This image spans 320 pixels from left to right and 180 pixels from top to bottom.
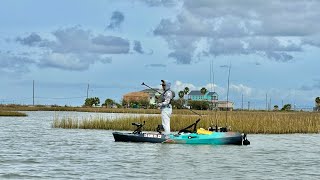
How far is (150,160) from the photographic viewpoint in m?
25.0

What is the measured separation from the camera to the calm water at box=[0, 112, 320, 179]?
21.0m

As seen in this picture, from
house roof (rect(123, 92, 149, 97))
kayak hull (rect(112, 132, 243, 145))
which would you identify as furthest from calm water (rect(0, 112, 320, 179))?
house roof (rect(123, 92, 149, 97))

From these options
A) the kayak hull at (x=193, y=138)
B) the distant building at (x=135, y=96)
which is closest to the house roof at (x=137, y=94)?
the distant building at (x=135, y=96)

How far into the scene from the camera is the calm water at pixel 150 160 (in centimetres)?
2097

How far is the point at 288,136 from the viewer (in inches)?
1586

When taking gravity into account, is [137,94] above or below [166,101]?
above

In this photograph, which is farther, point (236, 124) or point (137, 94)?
point (137, 94)

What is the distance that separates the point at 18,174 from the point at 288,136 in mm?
23048

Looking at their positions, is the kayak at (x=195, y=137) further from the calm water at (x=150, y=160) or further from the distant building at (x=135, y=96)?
the distant building at (x=135, y=96)

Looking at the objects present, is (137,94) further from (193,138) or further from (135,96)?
(193,138)

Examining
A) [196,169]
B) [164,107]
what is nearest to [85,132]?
[164,107]

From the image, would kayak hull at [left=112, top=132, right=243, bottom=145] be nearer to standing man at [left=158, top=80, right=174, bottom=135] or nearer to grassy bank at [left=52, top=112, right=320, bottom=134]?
standing man at [left=158, top=80, right=174, bottom=135]

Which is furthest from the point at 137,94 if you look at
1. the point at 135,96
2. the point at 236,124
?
the point at 236,124

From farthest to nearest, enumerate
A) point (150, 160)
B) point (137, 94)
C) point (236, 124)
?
point (137, 94) < point (236, 124) < point (150, 160)
